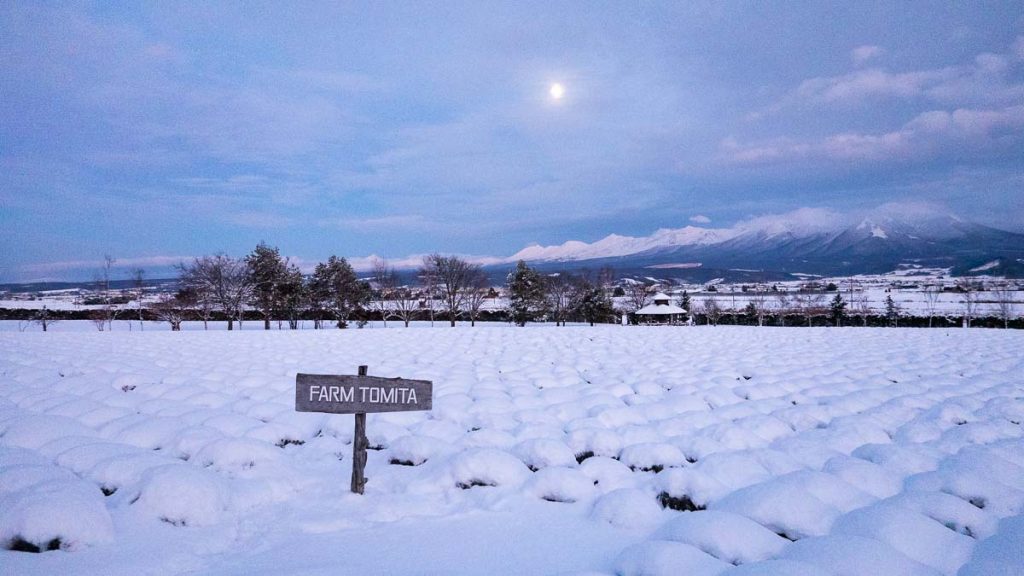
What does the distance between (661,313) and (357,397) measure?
58.1 meters

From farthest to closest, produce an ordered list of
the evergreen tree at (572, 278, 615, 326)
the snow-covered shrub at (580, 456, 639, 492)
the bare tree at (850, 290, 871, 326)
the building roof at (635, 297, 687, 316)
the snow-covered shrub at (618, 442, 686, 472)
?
the bare tree at (850, 290, 871, 326), the building roof at (635, 297, 687, 316), the evergreen tree at (572, 278, 615, 326), the snow-covered shrub at (618, 442, 686, 472), the snow-covered shrub at (580, 456, 639, 492)

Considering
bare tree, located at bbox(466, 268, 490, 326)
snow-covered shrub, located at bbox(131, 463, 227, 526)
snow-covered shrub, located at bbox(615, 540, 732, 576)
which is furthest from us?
bare tree, located at bbox(466, 268, 490, 326)

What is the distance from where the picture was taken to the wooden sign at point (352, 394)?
15.6 feet

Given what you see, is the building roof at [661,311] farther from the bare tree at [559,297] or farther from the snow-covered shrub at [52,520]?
the snow-covered shrub at [52,520]

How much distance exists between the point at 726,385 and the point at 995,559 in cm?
715

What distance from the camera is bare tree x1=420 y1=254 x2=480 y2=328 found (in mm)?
53750

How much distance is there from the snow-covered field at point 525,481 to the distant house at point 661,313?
49535 millimetres

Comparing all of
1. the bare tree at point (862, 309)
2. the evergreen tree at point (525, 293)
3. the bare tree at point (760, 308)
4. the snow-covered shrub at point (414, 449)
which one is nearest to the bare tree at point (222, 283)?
the evergreen tree at point (525, 293)

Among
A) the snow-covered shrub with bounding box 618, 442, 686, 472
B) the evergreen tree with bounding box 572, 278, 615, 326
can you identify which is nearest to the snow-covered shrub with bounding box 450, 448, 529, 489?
the snow-covered shrub with bounding box 618, 442, 686, 472

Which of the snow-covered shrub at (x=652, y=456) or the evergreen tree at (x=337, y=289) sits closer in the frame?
the snow-covered shrub at (x=652, y=456)

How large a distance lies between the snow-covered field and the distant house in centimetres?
4954

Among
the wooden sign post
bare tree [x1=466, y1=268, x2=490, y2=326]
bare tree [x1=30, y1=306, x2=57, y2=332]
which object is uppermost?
bare tree [x1=466, y1=268, x2=490, y2=326]

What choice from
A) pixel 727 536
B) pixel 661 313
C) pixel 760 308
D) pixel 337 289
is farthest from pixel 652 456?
pixel 760 308

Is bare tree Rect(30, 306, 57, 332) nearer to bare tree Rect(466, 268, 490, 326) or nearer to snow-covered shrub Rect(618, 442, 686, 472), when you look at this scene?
bare tree Rect(466, 268, 490, 326)
